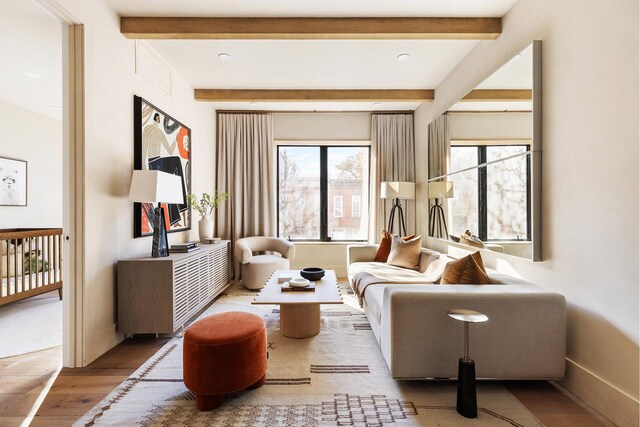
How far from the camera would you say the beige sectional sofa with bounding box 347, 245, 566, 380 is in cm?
178

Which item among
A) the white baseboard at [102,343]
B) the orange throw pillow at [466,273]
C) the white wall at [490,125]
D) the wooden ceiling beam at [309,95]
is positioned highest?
the wooden ceiling beam at [309,95]

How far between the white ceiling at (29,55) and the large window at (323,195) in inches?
120

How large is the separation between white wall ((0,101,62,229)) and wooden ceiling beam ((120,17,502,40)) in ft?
10.2

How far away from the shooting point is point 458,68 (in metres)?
3.39

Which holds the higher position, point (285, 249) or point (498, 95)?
point (498, 95)

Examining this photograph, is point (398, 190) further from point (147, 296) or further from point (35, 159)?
point (35, 159)

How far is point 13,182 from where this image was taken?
4230 mm

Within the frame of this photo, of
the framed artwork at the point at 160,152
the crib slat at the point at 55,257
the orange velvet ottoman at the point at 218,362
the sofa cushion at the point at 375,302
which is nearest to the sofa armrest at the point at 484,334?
the sofa cushion at the point at 375,302

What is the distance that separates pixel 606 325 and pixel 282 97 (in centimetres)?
387

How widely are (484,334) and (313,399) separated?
3.53 ft

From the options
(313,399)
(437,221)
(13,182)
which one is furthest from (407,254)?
(13,182)

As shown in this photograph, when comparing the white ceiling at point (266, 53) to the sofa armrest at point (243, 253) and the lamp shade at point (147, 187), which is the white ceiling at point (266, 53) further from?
the sofa armrest at point (243, 253)

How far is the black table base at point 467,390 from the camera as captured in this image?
5.32 feet

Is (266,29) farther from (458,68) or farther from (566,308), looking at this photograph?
(566,308)
